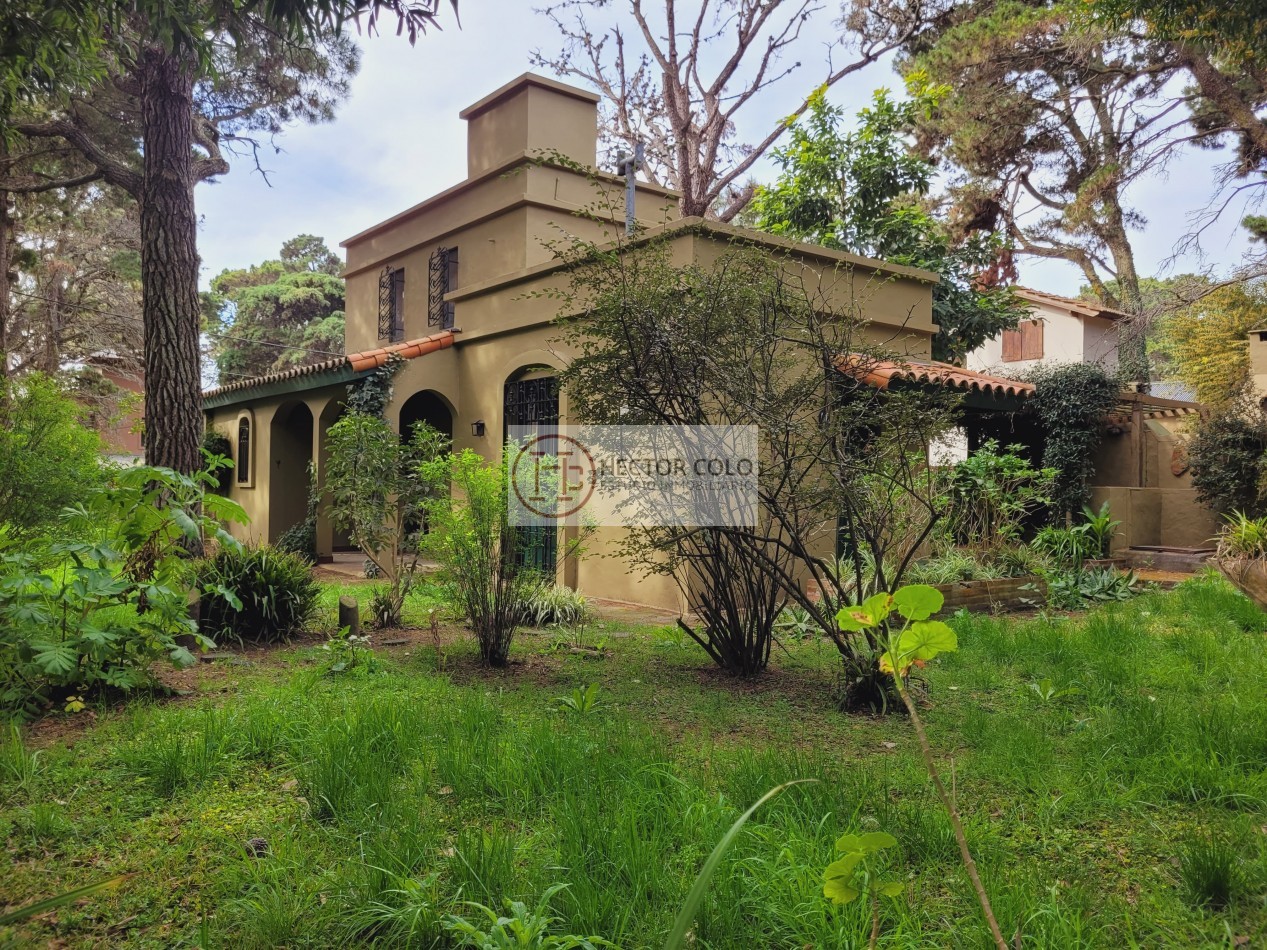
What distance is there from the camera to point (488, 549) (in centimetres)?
581

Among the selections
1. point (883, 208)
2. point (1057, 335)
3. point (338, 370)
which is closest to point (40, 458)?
point (338, 370)

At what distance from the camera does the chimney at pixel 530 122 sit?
13.2m

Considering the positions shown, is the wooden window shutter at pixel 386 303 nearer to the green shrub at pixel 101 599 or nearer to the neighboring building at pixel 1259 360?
the green shrub at pixel 101 599

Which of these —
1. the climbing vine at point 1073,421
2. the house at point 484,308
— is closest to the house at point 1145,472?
the climbing vine at point 1073,421

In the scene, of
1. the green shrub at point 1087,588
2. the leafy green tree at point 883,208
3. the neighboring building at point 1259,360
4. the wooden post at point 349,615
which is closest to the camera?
the wooden post at point 349,615

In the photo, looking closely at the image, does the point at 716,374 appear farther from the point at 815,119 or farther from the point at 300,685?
the point at 815,119

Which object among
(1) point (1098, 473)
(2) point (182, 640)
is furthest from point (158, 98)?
(1) point (1098, 473)

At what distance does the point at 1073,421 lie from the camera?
1224 centimetres

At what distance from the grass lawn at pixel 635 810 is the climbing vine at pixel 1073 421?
768 cm

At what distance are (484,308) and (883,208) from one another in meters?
7.85

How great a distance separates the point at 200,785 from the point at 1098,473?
1386cm

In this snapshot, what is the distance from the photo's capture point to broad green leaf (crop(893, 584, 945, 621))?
5.25 feet

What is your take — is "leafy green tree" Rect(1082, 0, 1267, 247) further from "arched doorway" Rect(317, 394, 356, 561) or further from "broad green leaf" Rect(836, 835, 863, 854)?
"arched doorway" Rect(317, 394, 356, 561)

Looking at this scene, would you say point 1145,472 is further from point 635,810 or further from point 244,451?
point 244,451
